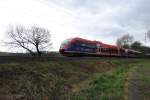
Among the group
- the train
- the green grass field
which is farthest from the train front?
the green grass field

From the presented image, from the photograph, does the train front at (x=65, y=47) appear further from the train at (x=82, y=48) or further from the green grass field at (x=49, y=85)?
the green grass field at (x=49, y=85)

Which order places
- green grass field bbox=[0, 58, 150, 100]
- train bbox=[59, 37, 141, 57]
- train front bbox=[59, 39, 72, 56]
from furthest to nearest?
1. train bbox=[59, 37, 141, 57]
2. train front bbox=[59, 39, 72, 56]
3. green grass field bbox=[0, 58, 150, 100]

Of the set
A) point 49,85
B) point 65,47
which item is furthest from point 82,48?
point 49,85

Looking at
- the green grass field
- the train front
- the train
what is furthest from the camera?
the train

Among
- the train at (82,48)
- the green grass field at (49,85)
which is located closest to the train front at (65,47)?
the train at (82,48)

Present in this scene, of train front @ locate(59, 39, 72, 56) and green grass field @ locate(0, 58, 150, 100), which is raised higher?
train front @ locate(59, 39, 72, 56)

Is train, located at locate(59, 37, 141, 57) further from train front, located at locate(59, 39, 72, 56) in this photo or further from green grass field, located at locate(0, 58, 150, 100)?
green grass field, located at locate(0, 58, 150, 100)

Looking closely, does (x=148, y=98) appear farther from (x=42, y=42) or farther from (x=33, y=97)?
(x=42, y=42)

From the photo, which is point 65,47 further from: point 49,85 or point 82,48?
point 49,85

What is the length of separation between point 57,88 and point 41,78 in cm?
635

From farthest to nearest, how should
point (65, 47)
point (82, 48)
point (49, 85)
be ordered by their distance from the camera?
point (82, 48) → point (65, 47) → point (49, 85)

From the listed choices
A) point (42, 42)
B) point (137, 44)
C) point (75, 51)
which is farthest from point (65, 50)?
point (137, 44)

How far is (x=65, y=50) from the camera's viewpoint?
34.8m

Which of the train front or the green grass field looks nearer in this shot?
the green grass field
